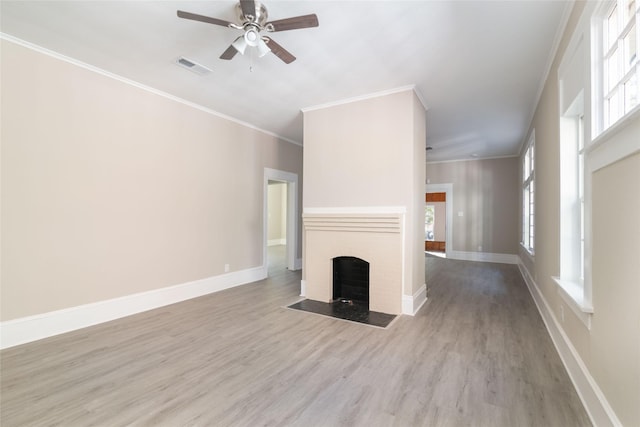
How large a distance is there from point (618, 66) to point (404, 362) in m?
2.40

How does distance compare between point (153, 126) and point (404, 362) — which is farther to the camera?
point (153, 126)

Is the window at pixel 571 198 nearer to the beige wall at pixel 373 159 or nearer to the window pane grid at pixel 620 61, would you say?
the window pane grid at pixel 620 61

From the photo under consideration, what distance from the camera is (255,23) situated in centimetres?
219

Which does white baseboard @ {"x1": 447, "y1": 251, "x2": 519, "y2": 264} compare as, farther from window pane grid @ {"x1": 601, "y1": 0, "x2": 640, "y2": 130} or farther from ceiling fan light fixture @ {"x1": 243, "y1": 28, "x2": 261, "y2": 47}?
ceiling fan light fixture @ {"x1": 243, "y1": 28, "x2": 261, "y2": 47}

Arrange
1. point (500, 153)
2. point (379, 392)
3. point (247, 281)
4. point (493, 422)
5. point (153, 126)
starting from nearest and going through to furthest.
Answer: point (493, 422), point (379, 392), point (153, 126), point (247, 281), point (500, 153)

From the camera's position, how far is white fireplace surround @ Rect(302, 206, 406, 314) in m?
3.59

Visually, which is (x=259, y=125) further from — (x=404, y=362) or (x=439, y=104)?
(x=404, y=362)

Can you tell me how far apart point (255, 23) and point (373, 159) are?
2.14 m

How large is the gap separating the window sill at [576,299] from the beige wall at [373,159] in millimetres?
1488

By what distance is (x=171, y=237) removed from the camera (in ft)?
13.0

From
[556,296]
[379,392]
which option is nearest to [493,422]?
[379,392]

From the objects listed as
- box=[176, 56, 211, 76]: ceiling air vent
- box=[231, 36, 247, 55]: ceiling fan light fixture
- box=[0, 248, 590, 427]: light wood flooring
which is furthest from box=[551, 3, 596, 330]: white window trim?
box=[176, 56, 211, 76]: ceiling air vent

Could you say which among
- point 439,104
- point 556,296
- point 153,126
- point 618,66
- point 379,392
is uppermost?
point 439,104

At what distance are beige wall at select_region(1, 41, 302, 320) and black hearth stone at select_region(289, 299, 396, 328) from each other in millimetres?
1665
